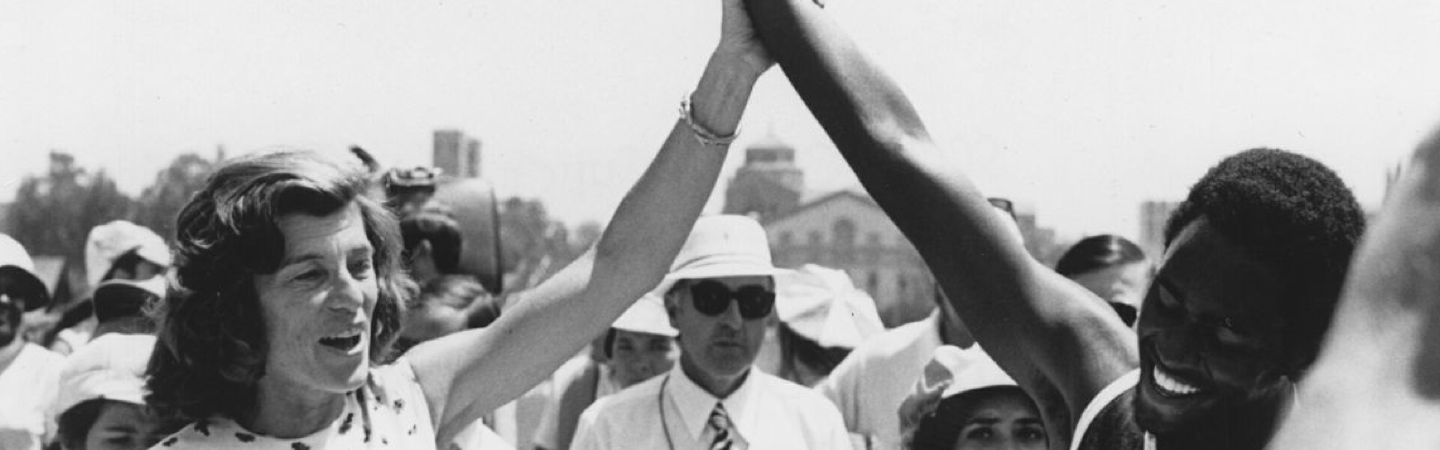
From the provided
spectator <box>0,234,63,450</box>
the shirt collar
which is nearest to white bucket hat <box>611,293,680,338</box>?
the shirt collar

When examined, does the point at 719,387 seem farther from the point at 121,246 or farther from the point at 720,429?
the point at 121,246

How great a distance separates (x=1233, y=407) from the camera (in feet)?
7.73

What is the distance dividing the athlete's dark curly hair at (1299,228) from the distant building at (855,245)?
185 feet

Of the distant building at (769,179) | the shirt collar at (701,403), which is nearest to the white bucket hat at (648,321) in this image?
the shirt collar at (701,403)

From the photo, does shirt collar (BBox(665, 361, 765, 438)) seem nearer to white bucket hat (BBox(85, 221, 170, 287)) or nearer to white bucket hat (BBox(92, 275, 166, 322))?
white bucket hat (BBox(92, 275, 166, 322))

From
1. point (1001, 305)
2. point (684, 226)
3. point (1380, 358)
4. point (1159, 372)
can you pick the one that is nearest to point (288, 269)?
point (684, 226)

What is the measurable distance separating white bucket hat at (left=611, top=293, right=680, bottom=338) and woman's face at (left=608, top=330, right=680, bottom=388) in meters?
0.04

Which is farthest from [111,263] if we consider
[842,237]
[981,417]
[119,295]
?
[842,237]

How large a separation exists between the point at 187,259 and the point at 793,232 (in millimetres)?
62096

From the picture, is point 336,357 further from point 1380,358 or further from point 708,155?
point 1380,358

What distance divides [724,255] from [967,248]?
8.27 feet

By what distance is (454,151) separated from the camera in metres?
13.0

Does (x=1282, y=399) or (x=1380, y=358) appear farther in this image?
(x=1282, y=399)

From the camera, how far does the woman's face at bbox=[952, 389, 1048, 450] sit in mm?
4312
